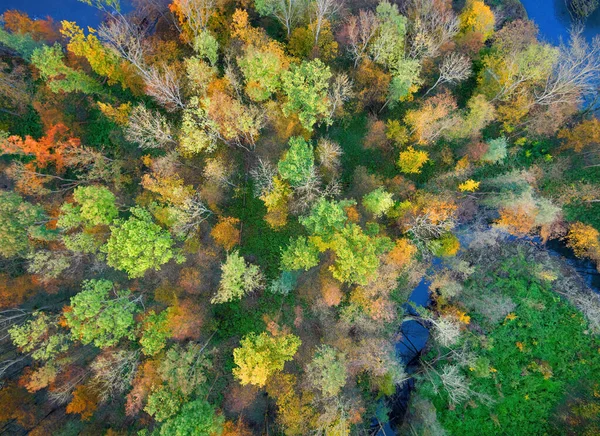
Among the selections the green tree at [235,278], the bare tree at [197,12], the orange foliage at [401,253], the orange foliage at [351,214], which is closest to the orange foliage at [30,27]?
the bare tree at [197,12]

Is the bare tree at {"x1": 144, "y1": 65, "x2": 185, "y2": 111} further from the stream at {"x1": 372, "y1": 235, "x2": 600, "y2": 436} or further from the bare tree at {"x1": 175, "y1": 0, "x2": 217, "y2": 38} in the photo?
the stream at {"x1": 372, "y1": 235, "x2": 600, "y2": 436}

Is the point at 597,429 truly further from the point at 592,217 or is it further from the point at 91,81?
the point at 91,81

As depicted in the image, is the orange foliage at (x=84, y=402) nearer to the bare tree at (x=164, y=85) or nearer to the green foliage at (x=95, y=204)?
the green foliage at (x=95, y=204)

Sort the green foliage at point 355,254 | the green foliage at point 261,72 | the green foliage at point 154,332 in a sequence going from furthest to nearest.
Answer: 1. the green foliage at point 261,72
2. the green foliage at point 154,332
3. the green foliage at point 355,254

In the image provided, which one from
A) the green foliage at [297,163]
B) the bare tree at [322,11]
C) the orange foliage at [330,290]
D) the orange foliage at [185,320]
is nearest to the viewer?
the green foliage at [297,163]

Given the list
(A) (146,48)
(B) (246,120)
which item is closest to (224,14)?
(A) (146,48)

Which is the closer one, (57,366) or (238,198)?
(57,366)
